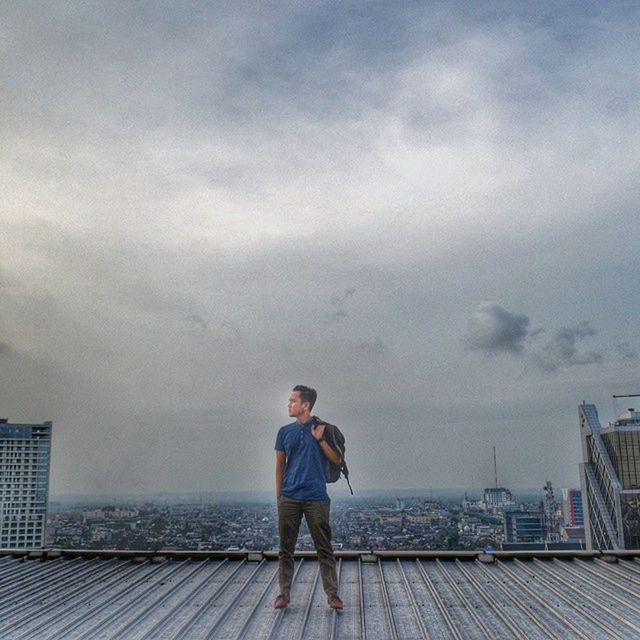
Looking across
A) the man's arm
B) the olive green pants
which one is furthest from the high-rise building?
the man's arm

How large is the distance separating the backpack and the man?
63mm

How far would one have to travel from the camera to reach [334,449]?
9.35m

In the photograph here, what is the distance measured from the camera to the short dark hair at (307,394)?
31.0 ft

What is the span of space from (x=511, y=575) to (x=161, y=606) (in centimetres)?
529

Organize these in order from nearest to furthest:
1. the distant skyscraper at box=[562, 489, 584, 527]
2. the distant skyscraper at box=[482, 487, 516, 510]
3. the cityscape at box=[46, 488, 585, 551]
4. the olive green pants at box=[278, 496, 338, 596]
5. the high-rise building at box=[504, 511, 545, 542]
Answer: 1. the olive green pants at box=[278, 496, 338, 596]
2. the cityscape at box=[46, 488, 585, 551]
3. the high-rise building at box=[504, 511, 545, 542]
4. the distant skyscraper at box=[482, 487, 516, 510]
5. the distant skyscraper at box=[562, 489, 584, 527]

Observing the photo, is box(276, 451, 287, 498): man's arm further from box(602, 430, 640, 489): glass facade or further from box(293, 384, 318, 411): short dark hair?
box(602, 430, 640, 489): glass facade

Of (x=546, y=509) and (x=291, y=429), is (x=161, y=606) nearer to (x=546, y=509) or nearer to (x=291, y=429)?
(x=291, y=429)

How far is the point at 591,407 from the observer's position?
95.1 metres

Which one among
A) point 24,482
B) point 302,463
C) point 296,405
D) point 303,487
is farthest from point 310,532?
point 24,482

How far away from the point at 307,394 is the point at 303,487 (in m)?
1.20

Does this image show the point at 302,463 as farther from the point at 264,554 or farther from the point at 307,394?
the point at 264,554

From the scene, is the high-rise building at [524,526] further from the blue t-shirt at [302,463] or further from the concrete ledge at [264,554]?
the blue t-shirt at [302,463]

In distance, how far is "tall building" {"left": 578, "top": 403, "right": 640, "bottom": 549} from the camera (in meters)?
79.8

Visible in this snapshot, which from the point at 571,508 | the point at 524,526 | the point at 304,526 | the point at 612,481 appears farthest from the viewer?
the point at 571,508
